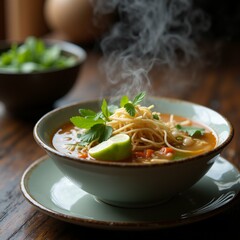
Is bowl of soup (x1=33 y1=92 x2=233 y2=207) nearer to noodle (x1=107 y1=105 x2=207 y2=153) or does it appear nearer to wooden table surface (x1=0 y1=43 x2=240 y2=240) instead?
noodle (x1=107 y1=105 x2=207 y2=153)

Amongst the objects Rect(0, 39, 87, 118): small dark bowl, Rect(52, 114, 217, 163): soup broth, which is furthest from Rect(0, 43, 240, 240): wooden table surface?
Rect(52, 114, 217, 163): soup broth

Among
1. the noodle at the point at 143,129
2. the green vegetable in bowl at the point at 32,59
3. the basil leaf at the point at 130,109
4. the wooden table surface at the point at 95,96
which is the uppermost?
the basil leaf at the point at 130,109

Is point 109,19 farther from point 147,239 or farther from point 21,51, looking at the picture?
point 147,239

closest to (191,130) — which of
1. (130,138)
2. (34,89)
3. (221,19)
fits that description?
(130,138)

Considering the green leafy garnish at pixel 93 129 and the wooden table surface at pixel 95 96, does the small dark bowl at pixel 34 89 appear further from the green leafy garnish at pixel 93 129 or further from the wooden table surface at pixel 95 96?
the green leafy garnish at pixel 93 129

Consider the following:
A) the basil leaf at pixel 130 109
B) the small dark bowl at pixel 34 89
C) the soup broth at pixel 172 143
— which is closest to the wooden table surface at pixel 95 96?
the small dark bowl at pixel 34 89

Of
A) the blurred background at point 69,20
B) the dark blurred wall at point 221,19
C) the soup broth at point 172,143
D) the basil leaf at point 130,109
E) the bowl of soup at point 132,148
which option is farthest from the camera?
the dark blurred wall at point 221,19

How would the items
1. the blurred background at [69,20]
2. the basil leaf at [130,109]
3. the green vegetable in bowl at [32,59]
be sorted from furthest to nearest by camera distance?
the blurred background at [69,20]
the green vegetable in bowl at [32,59]
the basil leaf at [130,109]
